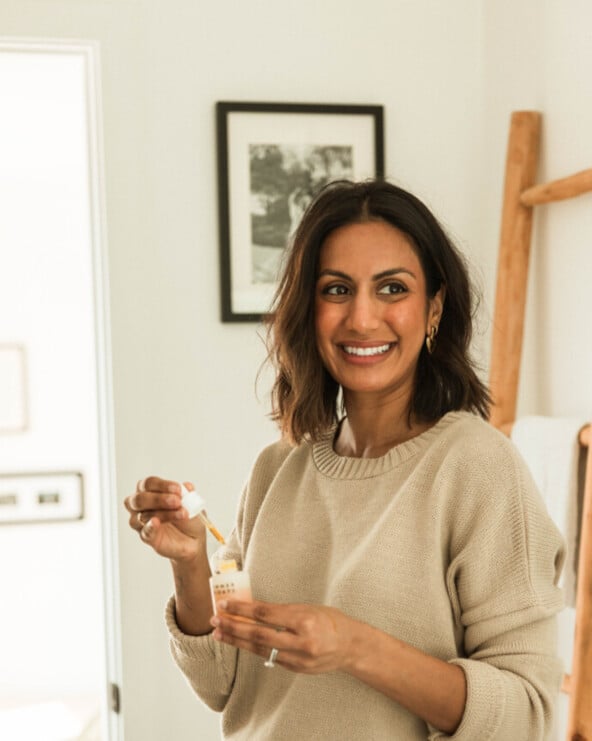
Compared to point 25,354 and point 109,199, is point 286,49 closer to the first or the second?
point 109,199

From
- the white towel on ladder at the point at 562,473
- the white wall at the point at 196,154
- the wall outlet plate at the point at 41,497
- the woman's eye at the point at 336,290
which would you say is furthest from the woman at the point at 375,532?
the wall outlet plate at the point at 41,497

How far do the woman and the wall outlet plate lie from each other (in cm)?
297

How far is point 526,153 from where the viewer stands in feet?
6.43

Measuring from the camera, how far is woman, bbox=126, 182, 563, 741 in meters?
1.09

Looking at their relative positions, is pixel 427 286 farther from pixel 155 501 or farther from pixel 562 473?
pixel 562 473

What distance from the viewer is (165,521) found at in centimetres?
123

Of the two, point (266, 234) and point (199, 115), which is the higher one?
point (199, 115)

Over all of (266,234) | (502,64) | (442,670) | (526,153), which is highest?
(502,64)

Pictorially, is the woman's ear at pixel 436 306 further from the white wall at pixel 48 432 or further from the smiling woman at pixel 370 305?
the white wall at pixel 48 432

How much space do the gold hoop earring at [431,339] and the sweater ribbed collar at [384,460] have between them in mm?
100

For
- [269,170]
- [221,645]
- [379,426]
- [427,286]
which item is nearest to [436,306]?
[427,286]

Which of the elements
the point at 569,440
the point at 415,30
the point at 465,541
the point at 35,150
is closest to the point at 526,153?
the point at 415,30

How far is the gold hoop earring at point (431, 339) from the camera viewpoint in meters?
1.32

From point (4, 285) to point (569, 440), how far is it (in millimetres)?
3107
